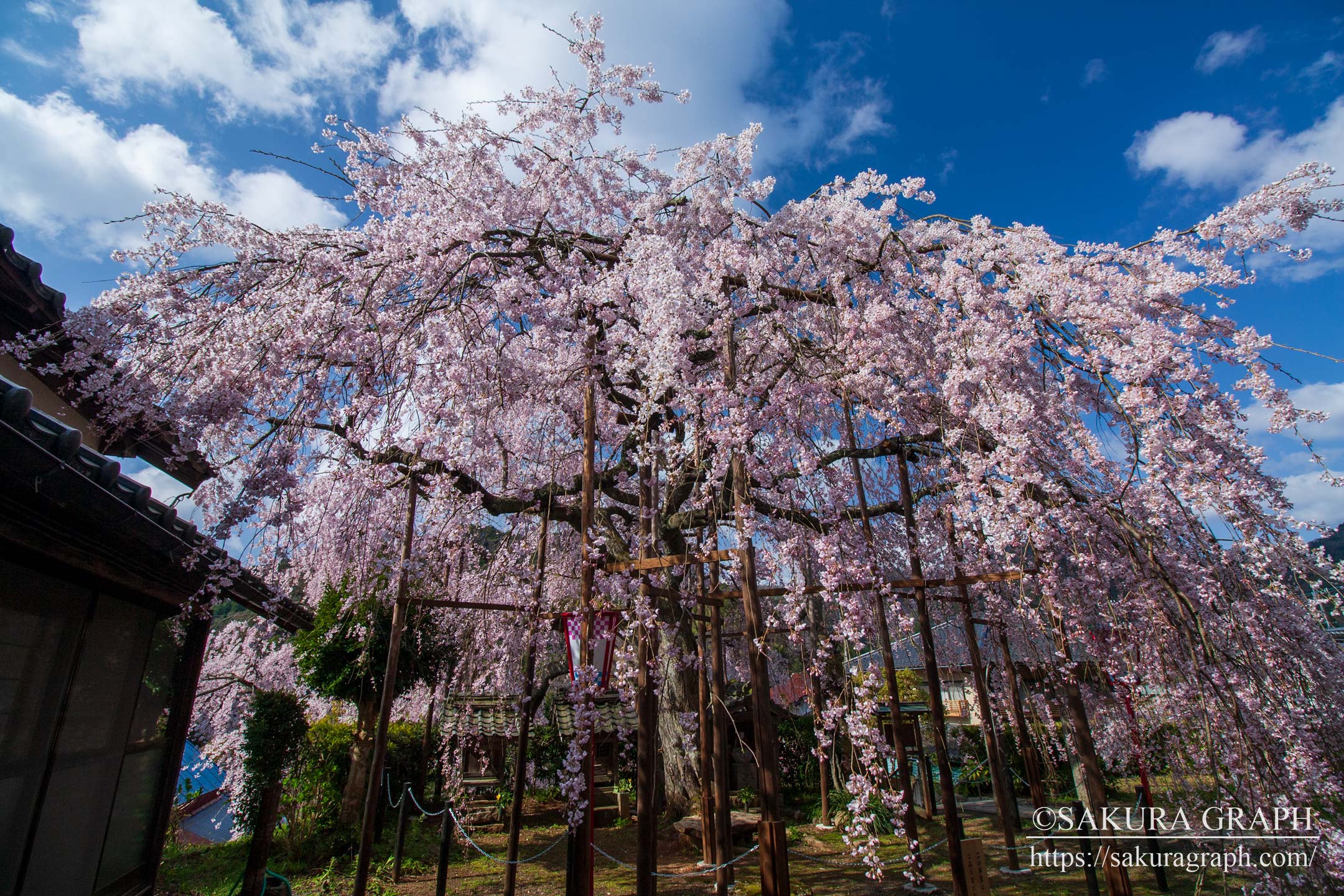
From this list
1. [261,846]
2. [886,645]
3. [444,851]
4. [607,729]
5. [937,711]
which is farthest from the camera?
[607,729]

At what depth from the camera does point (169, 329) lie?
4.61 metres

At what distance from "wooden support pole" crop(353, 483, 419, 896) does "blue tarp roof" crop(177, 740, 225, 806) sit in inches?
154

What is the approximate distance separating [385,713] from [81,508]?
14.6 feet

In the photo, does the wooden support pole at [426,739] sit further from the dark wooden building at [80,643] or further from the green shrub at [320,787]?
the dark wooden building at [80,643]

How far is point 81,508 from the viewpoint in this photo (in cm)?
309

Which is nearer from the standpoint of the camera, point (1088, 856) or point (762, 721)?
point (762, 721)

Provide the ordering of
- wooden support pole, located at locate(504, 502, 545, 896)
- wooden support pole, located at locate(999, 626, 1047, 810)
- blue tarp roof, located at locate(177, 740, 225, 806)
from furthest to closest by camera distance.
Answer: blue tarp roof, located at locate(177, 740, 225, 806) < wooden support pole, located at locate(999, 626, 1047, 810) < wooden support pole, located at locate(504, 502, 545, 896)

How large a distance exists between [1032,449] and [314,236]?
6.28m

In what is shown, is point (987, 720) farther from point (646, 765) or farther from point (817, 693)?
point (646, 765)

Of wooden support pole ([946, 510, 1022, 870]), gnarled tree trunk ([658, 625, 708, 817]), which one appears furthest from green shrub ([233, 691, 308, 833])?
wooden support pole ([946, 510, 1022, 870])

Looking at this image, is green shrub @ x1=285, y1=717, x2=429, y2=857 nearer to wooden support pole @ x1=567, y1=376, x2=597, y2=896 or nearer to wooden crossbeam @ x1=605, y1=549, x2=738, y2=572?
wooden support pole @ x1=567, y1=376, x2=597, y2=896

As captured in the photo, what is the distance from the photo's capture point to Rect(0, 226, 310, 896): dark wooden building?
2.99m

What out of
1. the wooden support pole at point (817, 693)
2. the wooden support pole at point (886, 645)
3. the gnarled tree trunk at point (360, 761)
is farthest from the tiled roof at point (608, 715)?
the wooden support pole at point (886, 645)

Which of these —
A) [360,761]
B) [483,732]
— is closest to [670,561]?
[360,761]
